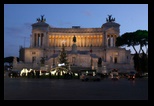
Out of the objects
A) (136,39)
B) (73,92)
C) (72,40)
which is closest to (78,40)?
(72,40)

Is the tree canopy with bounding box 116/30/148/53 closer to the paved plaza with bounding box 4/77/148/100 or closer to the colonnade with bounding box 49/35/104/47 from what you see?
the colonnade with bounding box 49/35/104/47

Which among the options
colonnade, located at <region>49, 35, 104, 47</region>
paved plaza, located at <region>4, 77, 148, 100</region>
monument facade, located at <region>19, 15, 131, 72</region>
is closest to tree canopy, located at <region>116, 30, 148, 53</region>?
monument facade, located at <region>19, 15, 131, 72</region>

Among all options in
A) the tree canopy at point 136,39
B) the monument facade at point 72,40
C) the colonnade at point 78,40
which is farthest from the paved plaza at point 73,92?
the colonnade at point 78,40

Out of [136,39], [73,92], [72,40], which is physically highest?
[72,40]

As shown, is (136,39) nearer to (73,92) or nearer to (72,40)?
(72,40)

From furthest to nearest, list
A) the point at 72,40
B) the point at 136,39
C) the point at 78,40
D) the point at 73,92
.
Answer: the point at 78,40 < the point at 72,40 < the point at 136,39 < the point at 73,92

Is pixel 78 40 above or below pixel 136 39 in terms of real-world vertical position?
above

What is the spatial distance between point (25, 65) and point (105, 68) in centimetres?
2453

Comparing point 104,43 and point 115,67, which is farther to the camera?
point 104,43

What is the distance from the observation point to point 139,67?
72.8 metres

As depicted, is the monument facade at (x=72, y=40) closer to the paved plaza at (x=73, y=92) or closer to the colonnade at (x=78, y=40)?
the colonnade at (x=78, y=40)
